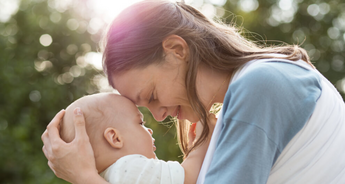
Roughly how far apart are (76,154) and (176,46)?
773 millimetres

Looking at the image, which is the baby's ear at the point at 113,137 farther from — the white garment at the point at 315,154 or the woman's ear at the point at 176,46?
the white garment at the point at 315,154

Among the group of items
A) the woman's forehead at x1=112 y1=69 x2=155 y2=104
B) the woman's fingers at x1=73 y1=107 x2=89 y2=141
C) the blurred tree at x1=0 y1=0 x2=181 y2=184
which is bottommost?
the blurred tree at x1=0 y1=0 x2=181 y2=184

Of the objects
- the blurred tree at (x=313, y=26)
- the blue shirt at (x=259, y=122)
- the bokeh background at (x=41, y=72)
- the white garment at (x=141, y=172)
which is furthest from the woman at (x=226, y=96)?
the blurred tree at (x=313, y=26)

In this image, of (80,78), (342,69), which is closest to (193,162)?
(80,78)

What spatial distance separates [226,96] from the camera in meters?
1.52

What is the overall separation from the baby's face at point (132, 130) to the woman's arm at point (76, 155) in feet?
0.67

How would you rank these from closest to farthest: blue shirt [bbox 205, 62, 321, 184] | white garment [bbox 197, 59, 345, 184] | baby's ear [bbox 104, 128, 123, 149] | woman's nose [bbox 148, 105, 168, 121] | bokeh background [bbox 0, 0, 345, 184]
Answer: blue shirt [bbox 205, 62, 321, 184] → white garment [bbox 197, 59, 345, 184] → baby's ear [bbox 104, 128, 123, 149] → woman's nose [bbox 148, 105, 168, 121] → bokeh background [bbox 0, 0, 345, 184]

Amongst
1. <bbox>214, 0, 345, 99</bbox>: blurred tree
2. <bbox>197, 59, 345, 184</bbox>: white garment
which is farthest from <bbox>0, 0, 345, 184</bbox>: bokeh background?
<bbox>197, 59, 345, 184</bbox>: white garment

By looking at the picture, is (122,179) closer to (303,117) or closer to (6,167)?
(303,117)

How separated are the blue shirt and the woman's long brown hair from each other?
445 mm

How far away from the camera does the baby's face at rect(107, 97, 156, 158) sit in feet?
6.57

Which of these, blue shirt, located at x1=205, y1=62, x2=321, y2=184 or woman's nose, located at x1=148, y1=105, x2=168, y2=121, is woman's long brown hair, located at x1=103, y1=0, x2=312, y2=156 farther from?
blue shirt, located at x1=205, y1=62, x2=321, y2=184

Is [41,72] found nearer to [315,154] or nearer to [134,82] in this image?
[134,82]

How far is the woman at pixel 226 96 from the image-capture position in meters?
1.38
